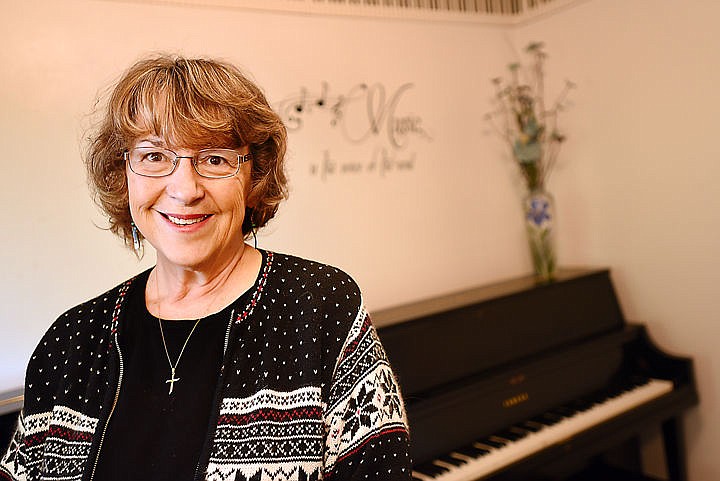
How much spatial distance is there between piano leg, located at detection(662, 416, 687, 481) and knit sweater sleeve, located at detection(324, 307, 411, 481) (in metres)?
2.12

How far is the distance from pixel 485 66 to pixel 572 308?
118 centimetres

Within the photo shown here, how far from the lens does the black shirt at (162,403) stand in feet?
3.49

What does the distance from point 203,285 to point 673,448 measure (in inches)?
91.5

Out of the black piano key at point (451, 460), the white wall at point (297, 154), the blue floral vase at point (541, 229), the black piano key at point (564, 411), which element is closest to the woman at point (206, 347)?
the white wall at point (297, 154)

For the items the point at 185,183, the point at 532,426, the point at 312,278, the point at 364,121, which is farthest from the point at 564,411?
the point at 185,183

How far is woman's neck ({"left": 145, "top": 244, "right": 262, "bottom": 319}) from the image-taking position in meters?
1.19

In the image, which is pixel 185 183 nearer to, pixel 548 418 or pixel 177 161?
pixel 177 161

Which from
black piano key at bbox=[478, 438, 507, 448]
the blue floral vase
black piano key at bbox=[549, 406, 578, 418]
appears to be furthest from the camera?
the blue floral vase

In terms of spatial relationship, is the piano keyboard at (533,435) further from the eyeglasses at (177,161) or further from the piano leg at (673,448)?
the eyeglasses at (177,161)

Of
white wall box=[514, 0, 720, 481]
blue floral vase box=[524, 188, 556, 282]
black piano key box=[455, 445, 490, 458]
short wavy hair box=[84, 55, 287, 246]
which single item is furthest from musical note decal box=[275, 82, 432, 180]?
short wavy hair box=[84, 55, 287, 246]

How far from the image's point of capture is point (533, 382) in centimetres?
243

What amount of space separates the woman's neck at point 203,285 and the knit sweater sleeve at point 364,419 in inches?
9.6

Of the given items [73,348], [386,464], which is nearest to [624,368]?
[386,464]

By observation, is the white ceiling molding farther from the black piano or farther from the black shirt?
the black shirt
